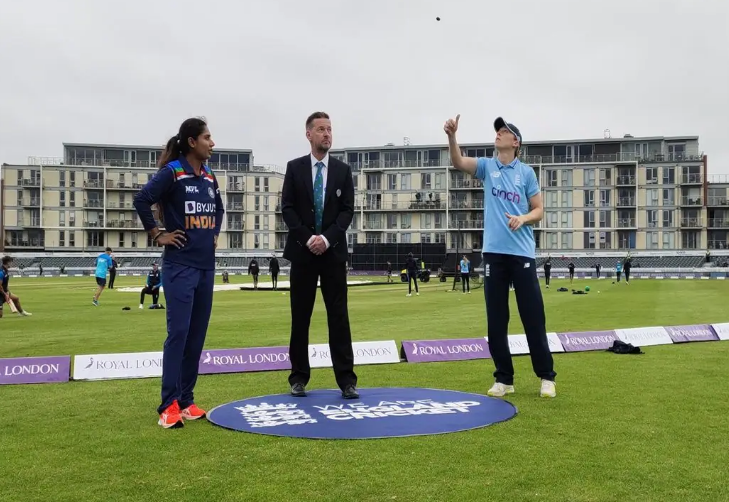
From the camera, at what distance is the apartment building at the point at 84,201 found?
361 ft

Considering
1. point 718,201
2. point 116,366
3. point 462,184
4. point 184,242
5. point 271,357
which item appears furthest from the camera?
point 462,184

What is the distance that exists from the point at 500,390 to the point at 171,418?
3.46m

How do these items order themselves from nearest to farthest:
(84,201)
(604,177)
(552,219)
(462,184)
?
(604,177), (552,219), (462,184), (84,201)

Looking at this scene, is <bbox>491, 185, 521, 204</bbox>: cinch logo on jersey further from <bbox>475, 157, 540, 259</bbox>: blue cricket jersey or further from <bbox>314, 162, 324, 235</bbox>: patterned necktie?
<bbox>314, 162, 324, 235</bbox>: patterned necktie

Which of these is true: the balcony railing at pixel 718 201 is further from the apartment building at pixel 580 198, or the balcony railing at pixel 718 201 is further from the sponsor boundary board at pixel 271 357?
the sponsor boundary board at pixel 271 357

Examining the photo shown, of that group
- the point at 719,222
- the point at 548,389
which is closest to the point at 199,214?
the point at 548,389

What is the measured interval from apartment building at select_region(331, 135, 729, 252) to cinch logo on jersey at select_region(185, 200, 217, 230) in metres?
97.4

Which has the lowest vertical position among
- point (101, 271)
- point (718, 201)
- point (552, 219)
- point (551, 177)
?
point (101, 271)

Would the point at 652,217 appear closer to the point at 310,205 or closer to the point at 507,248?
the point at 507,248

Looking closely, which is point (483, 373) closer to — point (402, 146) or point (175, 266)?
point (175, 266)

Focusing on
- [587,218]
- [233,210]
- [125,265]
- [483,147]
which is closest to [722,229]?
[587,218]

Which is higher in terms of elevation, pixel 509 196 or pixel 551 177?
pixel 551 177

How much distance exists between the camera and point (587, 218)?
104 meters

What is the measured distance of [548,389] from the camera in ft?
24.4
